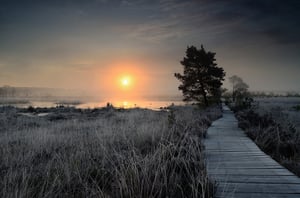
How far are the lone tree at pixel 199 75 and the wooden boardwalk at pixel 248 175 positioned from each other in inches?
678

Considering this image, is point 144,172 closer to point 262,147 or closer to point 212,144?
point 212,144

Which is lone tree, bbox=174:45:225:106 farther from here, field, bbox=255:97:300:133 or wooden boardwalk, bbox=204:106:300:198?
wooden boardwalk, bbox=204:106:300:198

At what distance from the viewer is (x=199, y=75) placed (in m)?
22.6

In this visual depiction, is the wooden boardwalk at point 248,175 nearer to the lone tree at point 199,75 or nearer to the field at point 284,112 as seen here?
the field at point 284,112

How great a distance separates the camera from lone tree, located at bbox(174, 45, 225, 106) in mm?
22344

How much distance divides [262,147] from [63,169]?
559 cm

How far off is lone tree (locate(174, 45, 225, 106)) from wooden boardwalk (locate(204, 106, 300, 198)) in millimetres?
17229

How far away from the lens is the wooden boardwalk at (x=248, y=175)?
3050 mm

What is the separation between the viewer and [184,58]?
23453 mm

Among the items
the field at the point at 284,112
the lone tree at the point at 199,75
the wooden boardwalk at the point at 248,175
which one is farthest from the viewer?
the lone tree at the point at 199,75

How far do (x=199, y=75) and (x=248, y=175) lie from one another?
64.4 feet

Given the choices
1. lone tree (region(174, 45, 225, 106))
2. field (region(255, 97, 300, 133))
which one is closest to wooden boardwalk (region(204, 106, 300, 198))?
field (region(255, 97, 300, 133))

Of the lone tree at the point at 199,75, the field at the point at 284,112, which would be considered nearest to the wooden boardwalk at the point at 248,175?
the field at the point at 284,112

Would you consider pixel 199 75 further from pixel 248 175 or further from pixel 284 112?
pixel 248 175
